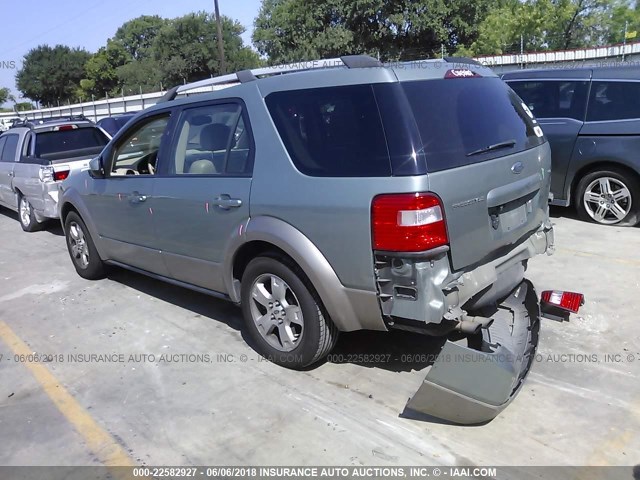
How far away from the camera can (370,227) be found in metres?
3.13

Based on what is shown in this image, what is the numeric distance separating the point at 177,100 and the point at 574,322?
3.64m

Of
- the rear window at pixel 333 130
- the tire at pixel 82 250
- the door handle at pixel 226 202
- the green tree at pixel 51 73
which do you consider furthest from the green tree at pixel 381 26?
the green tree at pixel 51 73

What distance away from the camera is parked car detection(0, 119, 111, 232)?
8094mm

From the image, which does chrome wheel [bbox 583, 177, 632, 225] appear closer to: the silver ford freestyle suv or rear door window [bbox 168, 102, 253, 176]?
the silver ford freestyle suv

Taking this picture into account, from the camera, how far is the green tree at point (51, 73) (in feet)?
264

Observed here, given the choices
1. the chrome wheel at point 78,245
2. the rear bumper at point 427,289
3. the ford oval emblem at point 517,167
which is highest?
the ford oval emblem at point 517,167

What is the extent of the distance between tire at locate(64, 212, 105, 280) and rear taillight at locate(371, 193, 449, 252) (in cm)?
387

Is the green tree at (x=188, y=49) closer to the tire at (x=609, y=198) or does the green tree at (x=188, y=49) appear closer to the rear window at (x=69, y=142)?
the rear window at (x=69, y=142)

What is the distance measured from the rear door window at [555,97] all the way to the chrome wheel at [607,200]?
2.86 feet

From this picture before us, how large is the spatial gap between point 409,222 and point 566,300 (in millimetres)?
1951

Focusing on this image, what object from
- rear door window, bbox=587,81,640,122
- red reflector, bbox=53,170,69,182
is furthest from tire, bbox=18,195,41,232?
rear door window, bbox=587,81,640,122

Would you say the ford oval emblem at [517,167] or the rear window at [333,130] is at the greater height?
the rear window at [333,130]

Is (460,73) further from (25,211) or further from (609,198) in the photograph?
(25,211)

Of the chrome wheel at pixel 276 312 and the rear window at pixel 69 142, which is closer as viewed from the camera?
the chrome wheel at pixel 276 312
